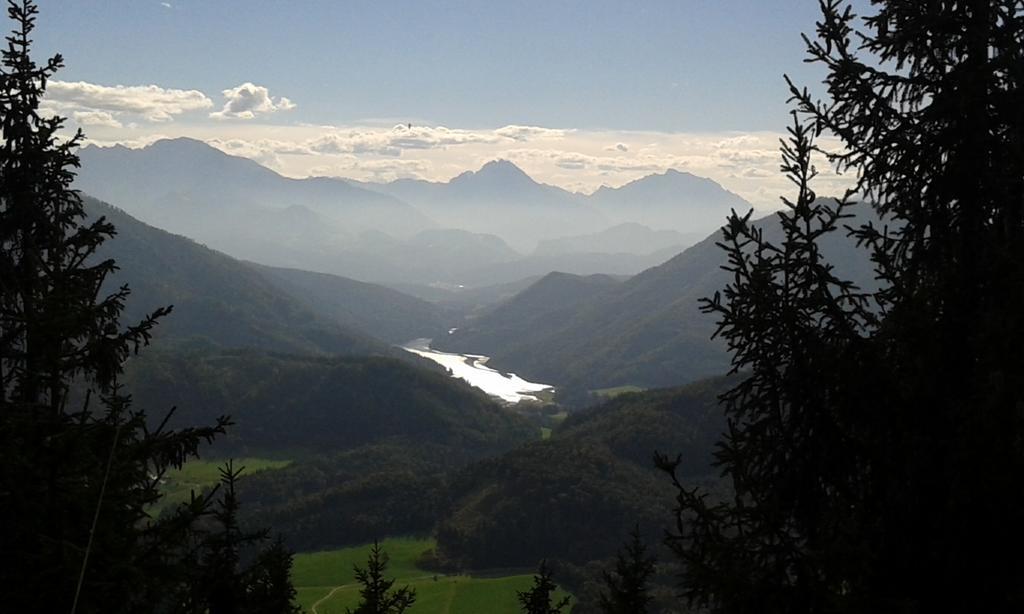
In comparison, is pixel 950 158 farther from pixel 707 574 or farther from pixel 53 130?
pixel 53 130

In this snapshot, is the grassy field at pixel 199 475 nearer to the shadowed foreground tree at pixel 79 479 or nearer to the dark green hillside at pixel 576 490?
the dark green hillside at pixel 576 490

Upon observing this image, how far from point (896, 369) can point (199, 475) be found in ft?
567

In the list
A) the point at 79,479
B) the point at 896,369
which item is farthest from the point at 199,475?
the point at 896,369

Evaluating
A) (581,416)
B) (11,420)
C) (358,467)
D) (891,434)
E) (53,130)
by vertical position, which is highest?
(53,130)

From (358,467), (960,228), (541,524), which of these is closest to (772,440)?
(960,228)

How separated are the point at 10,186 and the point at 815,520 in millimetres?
14001

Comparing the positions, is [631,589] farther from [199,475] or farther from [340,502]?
[199,475]

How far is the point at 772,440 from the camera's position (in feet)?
24.4

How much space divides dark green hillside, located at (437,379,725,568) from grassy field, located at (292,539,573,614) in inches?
355

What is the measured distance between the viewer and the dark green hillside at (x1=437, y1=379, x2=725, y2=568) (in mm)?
125875

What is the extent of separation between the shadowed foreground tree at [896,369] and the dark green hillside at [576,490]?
102610 mm

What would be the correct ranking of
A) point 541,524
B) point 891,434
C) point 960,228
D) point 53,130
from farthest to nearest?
point 541,524, point 53,130, point 960,228, point 891,434

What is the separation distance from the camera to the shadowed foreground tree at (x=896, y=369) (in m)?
5.97

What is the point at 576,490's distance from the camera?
134 m
